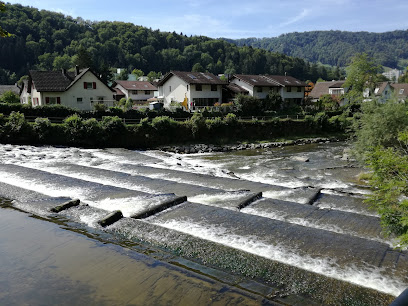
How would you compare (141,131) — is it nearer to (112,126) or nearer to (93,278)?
(112,126)

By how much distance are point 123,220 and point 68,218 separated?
2048mm

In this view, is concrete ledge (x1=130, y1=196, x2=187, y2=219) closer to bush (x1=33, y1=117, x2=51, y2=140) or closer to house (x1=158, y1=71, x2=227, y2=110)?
bush (x1=33, y1=117, x2=51, y2=140)

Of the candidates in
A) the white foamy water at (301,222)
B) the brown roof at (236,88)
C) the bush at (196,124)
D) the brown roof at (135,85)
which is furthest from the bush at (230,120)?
the brown roof at (135,85)

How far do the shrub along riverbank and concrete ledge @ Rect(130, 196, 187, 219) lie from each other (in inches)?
784

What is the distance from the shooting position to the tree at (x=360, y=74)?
50938 millimetres

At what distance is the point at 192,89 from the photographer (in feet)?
161

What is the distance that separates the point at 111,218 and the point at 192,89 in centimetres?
4004

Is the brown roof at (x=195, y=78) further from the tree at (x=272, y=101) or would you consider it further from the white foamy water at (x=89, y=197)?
the white foamy water at (x=89, y=197)

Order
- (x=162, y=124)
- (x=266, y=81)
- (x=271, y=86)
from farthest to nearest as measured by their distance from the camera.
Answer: (x=266, y=81) → (x=271, y=86) → (x=162, y=124)

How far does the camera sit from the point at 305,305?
262 inches

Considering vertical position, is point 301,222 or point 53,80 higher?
point 53,80

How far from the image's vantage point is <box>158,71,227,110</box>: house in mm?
49062

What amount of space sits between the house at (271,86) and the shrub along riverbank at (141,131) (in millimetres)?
15031

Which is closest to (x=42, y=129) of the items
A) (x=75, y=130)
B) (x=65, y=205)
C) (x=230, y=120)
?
(x=75, y=130)
